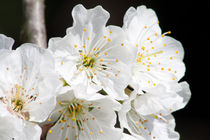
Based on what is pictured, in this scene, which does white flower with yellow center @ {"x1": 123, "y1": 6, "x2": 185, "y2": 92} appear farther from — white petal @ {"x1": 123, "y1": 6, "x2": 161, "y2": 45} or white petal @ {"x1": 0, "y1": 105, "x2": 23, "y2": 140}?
white petal @ {"x1": 0, "y1": 105, "x2": 23, "y2": 140}

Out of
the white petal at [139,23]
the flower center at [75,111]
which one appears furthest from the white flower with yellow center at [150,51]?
the flower center at [75,111]

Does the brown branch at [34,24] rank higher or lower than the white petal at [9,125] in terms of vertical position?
higher

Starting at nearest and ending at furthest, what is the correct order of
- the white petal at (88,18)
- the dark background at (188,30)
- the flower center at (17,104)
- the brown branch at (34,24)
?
the flower center at (17,104), the white petal at (88,18), the brown branch at (34,24), the dark background at (188,30)

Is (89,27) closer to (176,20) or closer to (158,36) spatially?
(158,36)

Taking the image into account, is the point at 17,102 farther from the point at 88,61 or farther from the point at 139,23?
the point at 139,23

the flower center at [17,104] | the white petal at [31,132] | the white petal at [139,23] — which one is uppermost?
the white petal at [139,23]

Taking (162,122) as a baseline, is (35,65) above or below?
above

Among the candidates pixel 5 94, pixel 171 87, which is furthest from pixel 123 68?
pixel 5 94

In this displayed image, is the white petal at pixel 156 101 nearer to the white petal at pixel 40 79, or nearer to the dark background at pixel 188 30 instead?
the white petal at pixel 40 79
